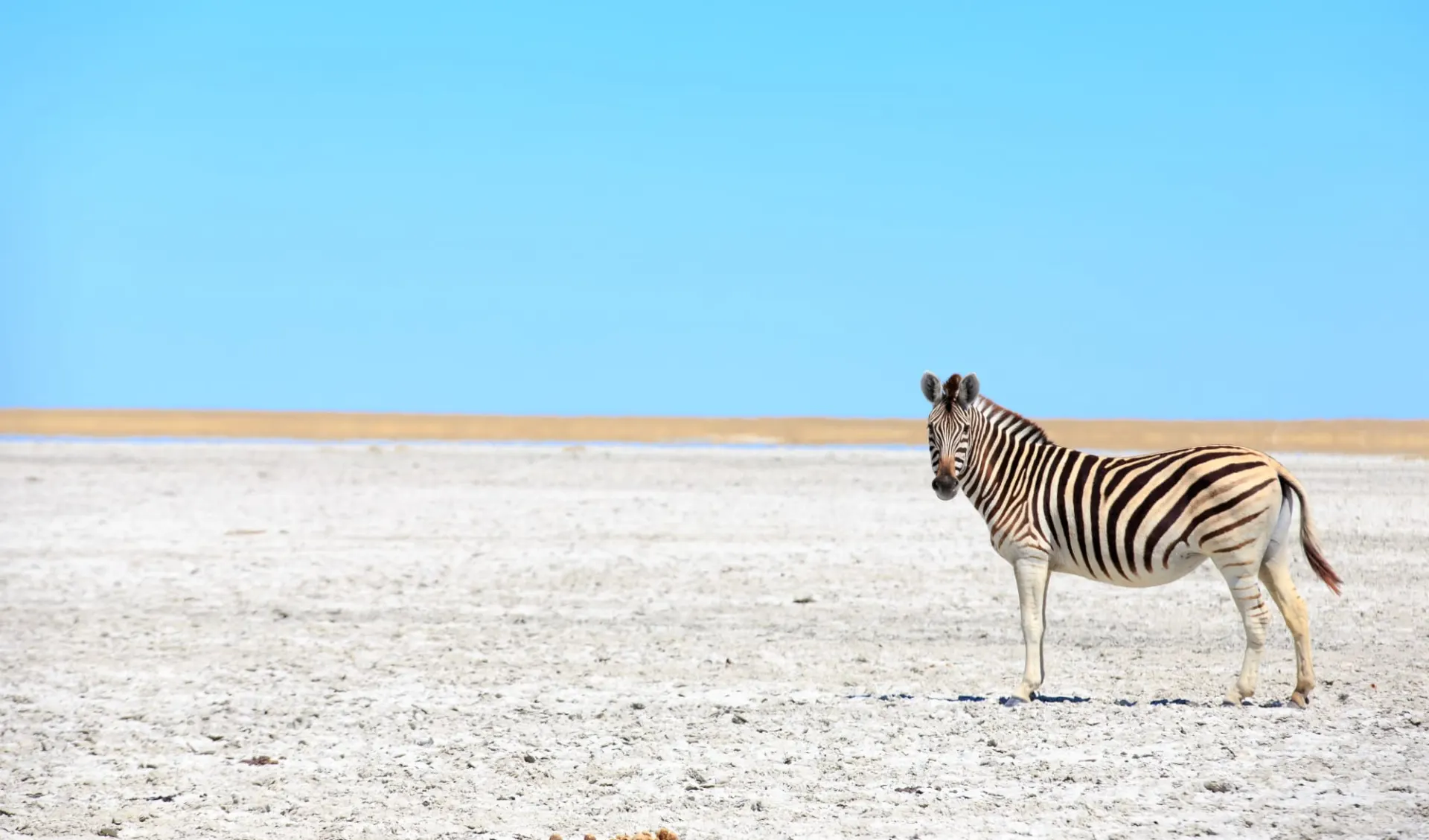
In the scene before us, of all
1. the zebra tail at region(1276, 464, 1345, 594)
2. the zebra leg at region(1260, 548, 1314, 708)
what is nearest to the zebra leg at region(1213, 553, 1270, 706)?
the zebra leg at region(1260, 548, 1314, 708)

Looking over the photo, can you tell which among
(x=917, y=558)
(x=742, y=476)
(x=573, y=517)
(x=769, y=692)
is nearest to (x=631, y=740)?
(x=769, y=692)

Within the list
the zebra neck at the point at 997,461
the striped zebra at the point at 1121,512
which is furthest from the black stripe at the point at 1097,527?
the zebra neck at the point at 997,461

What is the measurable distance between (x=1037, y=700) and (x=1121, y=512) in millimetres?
1398

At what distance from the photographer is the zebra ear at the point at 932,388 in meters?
8.64

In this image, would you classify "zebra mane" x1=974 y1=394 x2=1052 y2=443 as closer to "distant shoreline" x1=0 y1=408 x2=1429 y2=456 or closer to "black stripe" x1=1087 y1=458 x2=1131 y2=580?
"black stripe" x1=1087 y1=458 x2=1131 y2=580

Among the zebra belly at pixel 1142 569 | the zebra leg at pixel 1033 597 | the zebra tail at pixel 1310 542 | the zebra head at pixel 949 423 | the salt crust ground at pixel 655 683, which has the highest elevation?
the zebra head at pixel 949 423

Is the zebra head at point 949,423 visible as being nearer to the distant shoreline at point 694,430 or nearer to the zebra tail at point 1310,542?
the zebra tail at point 1310,542

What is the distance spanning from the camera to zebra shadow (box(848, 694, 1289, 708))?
865 cm

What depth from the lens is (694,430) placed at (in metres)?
62.8

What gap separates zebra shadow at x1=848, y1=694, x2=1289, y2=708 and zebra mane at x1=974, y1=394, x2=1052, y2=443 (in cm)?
161

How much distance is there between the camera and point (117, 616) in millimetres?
12961

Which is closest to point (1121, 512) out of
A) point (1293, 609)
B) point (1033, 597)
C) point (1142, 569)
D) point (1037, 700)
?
point (1142, 569)

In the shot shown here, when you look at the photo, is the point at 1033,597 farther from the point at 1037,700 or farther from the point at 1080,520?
the point at 1037,700

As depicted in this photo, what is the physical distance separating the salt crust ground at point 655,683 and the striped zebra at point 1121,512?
2.26ft
